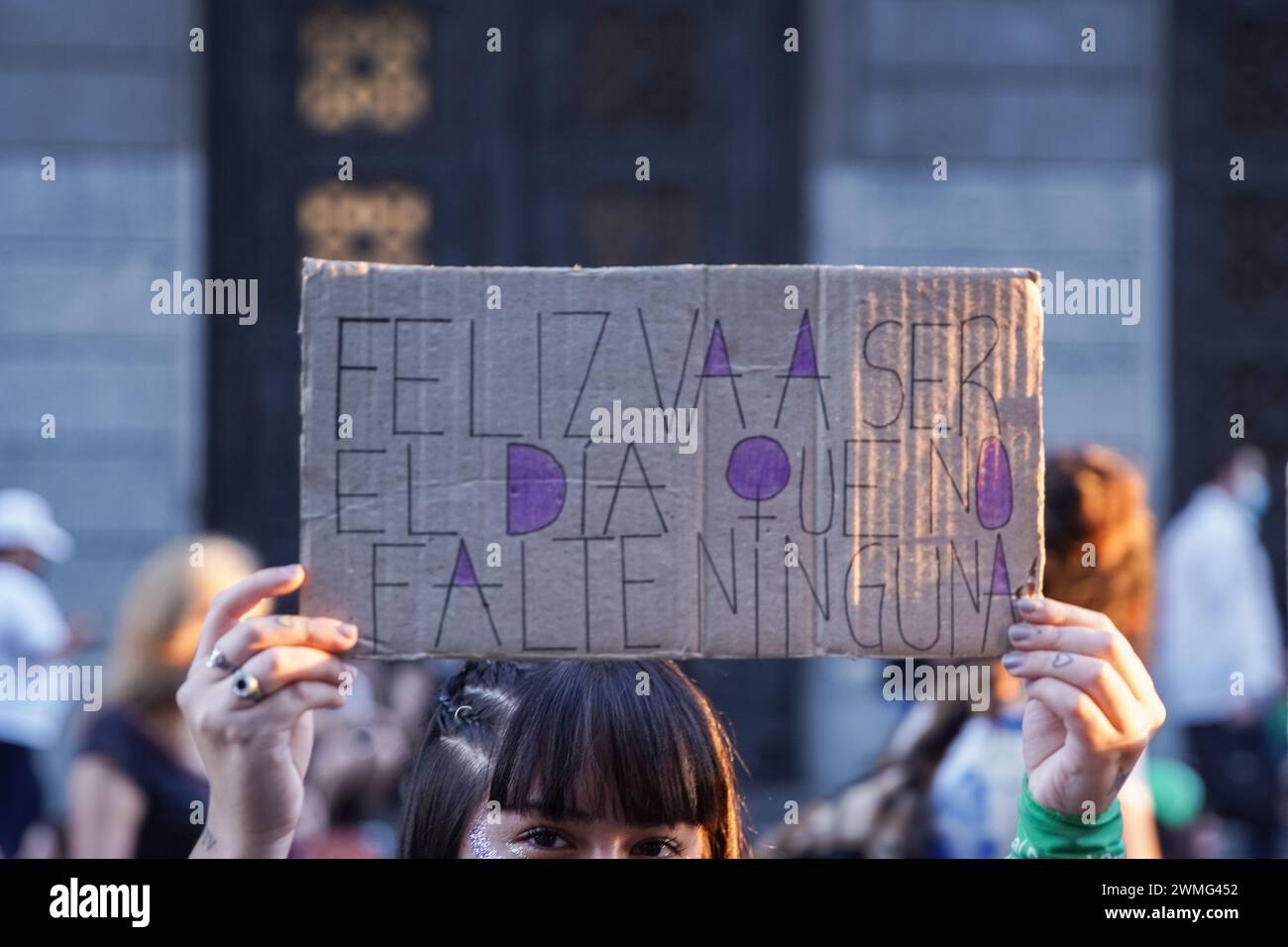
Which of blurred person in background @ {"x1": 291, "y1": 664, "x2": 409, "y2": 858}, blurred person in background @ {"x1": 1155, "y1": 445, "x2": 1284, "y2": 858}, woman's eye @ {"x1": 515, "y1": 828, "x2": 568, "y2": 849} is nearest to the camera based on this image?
woman's eye @ {"x1": 515, "y1": 828, "x2": 568, "y2": 849}

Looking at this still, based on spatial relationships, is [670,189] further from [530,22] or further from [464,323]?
[464,323]

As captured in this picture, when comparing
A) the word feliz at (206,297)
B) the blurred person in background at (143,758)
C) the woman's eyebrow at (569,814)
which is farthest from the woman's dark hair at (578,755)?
the word feliz at (206,297)

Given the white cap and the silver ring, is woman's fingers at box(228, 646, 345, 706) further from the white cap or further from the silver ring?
the white cap

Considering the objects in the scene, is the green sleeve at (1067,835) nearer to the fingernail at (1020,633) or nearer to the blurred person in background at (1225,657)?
the fingernail at (1020,633)

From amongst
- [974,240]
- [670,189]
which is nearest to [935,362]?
[974,240]

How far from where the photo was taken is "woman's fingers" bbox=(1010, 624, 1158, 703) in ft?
6.70

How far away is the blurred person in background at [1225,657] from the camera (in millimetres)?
8062

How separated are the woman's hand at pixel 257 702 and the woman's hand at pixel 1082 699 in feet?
2.97

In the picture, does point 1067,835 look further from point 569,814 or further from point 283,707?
point 283,707

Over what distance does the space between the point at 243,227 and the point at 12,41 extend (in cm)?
163

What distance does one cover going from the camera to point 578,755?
8.23 feet

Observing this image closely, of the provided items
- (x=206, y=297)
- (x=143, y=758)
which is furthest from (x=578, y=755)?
(x=206, y=297)

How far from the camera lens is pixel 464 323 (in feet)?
6.98

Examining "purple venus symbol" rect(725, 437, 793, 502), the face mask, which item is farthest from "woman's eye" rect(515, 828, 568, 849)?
the face mask
